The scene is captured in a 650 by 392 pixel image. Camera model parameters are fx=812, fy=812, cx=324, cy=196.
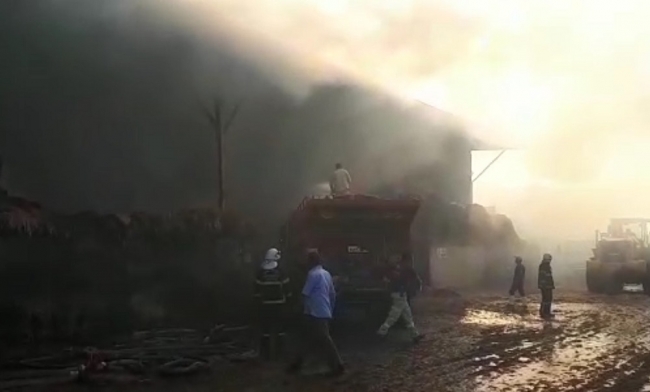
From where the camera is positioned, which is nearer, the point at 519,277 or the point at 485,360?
the point at 485,360

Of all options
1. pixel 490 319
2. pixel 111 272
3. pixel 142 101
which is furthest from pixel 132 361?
pixel 142 101

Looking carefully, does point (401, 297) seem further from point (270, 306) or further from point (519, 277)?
point (519, 277)

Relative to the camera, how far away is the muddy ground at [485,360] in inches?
324

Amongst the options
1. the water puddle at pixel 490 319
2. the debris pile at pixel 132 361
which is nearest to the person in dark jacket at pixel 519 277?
the water puddle at pixel 490 319

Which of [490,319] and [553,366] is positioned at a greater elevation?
[490,319]

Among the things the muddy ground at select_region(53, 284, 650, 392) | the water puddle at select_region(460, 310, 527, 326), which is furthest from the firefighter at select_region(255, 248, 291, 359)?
the water puddle at select_region(460, 310, 527, 326)

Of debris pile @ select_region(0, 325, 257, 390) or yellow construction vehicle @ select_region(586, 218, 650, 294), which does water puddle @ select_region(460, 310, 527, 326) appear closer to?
debris pile @ select_region(0, 325, 257, 390)

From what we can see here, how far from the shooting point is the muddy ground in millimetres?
8234

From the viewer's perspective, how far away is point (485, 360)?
9.88 m

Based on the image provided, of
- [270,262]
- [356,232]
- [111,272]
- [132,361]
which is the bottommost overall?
[132,361]

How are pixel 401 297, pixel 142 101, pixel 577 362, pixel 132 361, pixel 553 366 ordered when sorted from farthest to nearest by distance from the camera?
pixel 142 101 < pixel 401 297 < pixel 577 362 < pixel 553 366 < pixel 132 361

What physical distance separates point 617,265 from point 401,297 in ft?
43.8

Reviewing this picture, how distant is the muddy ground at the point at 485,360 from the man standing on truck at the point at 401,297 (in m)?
0.24

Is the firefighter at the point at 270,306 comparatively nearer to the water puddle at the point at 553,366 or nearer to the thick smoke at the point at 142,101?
the water puddle at the point at 553,366
